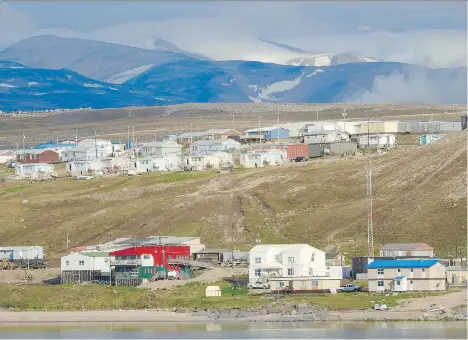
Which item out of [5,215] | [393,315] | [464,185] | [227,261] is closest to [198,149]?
[5,215]

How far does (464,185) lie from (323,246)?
495 inches

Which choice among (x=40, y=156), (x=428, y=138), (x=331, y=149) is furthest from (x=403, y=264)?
(x=40, y=156)

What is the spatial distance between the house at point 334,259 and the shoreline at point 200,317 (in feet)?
35.3

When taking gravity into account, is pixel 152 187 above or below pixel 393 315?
above

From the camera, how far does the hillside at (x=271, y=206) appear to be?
2990 inches

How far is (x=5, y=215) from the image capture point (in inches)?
3420

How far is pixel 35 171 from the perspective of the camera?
106312 millimetres

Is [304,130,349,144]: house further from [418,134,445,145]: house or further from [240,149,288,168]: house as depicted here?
[240,149,288,168]: house

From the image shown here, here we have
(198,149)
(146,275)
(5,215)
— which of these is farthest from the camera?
(198,149)

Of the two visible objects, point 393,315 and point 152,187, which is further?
point 152,187

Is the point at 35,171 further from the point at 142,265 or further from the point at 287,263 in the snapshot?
the point at 287,263

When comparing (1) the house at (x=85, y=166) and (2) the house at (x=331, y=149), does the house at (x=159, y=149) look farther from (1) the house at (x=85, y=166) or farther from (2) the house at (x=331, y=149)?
(2) the house at (x=331, y=149)

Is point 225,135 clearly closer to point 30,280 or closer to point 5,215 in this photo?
point 5,215

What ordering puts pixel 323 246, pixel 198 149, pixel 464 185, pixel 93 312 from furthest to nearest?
pixel 198 149 < pixel 464 185 < pixel 323 246 < pixel 93 312
